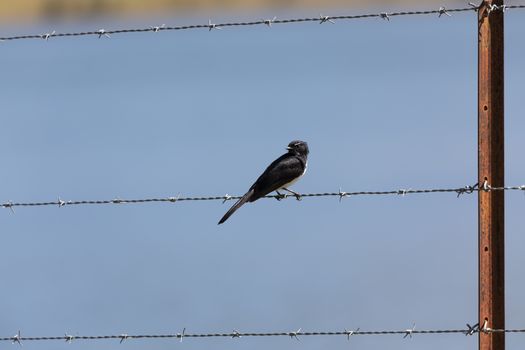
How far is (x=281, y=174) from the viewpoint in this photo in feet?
35.1

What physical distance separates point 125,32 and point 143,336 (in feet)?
6.51

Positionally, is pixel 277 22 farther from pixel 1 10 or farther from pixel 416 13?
pixel 1 10

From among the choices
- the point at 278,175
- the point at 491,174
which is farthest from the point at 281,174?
the point at 491,174

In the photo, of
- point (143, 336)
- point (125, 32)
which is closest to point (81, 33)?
point (125, 32)

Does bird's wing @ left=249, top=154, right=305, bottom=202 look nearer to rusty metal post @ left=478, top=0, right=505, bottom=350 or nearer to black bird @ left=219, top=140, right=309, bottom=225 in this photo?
black bird @ left=219, top=140, right=309, bottom=225

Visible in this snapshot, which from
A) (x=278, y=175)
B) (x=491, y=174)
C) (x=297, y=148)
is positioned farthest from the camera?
(x=297, y=148)

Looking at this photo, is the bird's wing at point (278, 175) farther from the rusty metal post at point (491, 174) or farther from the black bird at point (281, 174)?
the rusty metal post at point (491, 174)

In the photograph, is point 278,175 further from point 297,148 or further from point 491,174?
point 491,174

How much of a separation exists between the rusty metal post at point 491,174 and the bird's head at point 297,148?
3863 millimetres

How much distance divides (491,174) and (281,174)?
3295 mm

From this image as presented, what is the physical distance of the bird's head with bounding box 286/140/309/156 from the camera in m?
11.4

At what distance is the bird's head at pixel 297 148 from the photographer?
11.4m

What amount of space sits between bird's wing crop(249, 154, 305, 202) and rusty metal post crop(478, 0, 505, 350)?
2956mm

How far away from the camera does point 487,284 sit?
7.59 m
